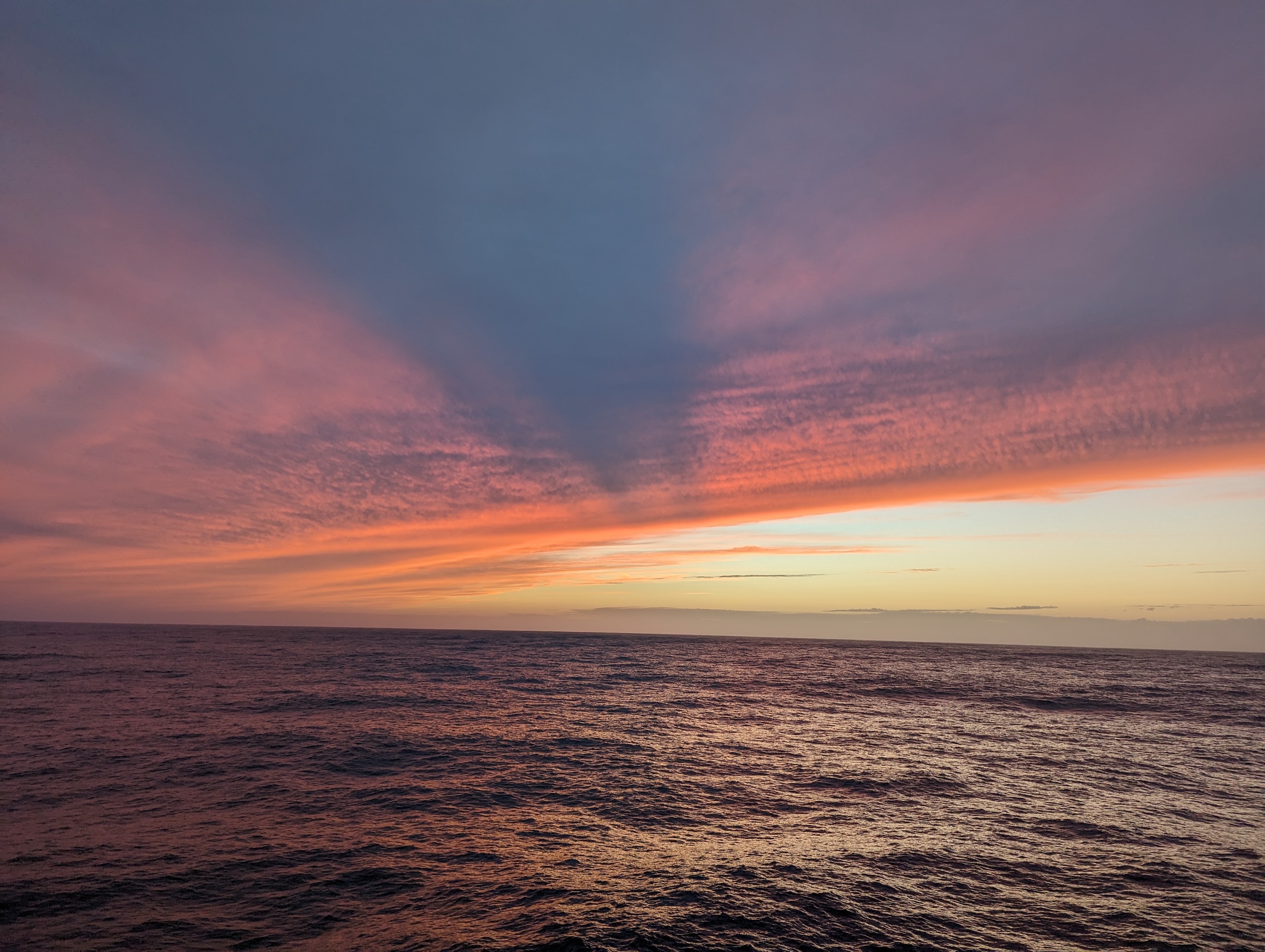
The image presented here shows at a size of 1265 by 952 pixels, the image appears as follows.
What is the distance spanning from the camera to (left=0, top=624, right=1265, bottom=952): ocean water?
11828 mm

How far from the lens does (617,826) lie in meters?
17.6

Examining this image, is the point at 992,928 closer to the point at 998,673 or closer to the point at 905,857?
the point at 905,857

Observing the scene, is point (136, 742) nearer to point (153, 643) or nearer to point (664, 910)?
point (664, 910)

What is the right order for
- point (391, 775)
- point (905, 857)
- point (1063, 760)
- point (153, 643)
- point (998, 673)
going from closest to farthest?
point (905, 857) → point (391, 775) → point (1063, 760) → point (998, 673) → point (153, 643)

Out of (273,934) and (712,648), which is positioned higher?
(273,934)

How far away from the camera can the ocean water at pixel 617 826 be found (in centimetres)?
1183

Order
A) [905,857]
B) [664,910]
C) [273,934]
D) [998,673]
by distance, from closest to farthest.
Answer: [273,934] → [664,910] → [905,857] → [998,673]

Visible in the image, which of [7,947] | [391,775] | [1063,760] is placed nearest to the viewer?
[7,947]

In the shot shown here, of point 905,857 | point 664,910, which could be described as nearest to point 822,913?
point 664,910

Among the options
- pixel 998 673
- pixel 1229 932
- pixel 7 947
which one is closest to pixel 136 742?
pixel 7 947

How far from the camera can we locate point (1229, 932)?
11.9m

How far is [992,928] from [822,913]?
133 inches

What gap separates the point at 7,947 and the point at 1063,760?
3544 centimetres

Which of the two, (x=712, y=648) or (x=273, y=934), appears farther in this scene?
(x=712, y=648)
